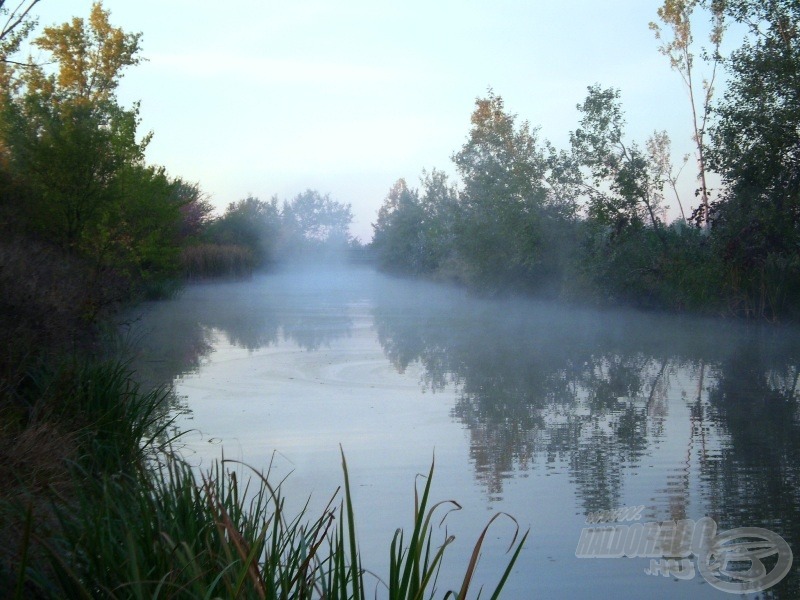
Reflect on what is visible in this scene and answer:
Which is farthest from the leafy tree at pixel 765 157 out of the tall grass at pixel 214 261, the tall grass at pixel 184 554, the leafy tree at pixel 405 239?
the leafy tree at pixel 405 239

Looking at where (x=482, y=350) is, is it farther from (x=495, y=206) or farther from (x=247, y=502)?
(x=495, y=206)

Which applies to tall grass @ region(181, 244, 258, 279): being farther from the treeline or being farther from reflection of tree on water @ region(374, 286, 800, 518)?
reflection of tree on water @ region(374, 286, 800, 518)

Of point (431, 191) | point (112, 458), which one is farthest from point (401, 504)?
point (431, 191)

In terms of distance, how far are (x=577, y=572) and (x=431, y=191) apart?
7079 cm

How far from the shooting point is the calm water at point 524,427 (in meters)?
6.17

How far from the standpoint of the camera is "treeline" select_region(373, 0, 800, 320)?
67.4ft

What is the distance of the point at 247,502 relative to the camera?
257 inches

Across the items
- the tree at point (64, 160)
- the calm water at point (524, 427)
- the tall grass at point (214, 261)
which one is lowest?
the calm water at point (524, 427)

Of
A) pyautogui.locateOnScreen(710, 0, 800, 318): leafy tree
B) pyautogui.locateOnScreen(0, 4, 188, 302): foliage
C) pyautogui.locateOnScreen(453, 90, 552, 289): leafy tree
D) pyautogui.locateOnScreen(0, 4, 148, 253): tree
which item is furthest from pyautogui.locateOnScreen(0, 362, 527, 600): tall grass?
pyautogui.locateOnScreen(453, 90, 552, 289): leafy tree

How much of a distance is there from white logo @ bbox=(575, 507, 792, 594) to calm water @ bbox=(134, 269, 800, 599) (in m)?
0.07

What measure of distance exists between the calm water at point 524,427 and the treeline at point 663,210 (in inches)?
92.9

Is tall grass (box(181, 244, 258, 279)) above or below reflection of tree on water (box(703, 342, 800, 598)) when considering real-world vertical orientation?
above

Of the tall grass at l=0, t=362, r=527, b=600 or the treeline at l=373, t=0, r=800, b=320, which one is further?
the treeline at l=373, t=0, r=800, b=320

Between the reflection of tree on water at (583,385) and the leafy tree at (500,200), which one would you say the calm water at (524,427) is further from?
the leafy tree at (500,200)
